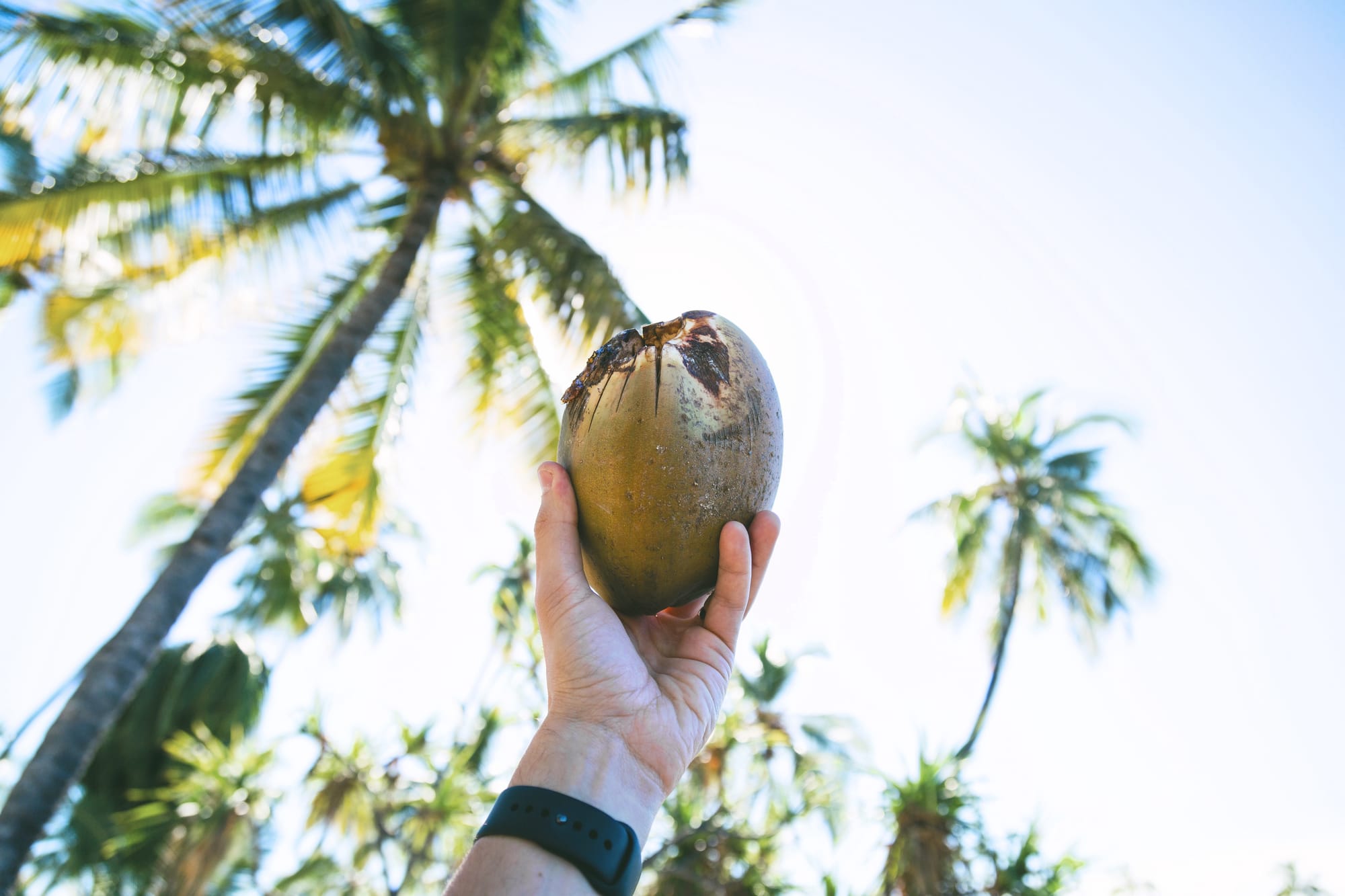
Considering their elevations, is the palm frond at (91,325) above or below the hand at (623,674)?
above

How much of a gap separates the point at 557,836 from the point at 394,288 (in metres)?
5.42

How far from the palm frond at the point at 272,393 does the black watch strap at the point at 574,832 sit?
6017 mm

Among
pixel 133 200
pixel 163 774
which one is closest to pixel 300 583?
pixel 163 774

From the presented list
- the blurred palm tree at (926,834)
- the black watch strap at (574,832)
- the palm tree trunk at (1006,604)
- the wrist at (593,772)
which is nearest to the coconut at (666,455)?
the wrist at (593,772)

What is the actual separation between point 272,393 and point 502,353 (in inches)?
71.4

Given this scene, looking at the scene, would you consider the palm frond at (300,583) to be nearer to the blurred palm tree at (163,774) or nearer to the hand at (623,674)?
the blurred palm tree at (163,774)

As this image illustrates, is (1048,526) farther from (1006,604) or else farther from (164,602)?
(164,602)

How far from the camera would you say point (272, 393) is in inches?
278

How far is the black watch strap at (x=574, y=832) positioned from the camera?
1.39m

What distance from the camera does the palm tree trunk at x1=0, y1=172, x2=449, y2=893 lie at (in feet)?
13.7

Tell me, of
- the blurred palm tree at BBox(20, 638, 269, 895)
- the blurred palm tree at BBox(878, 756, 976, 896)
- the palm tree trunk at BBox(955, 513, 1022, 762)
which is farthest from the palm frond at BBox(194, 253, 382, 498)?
the palm tree trunk at BBox(955, 513, 1022, 762)

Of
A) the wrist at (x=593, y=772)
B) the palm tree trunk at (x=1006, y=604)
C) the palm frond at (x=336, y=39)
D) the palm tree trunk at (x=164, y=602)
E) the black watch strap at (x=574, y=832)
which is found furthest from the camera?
the palm tree trunk at (x=1006, y=604)

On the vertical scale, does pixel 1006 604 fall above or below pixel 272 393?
above

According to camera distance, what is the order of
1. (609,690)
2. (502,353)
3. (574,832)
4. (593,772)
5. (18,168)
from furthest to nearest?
(502,353) → (18,168) → (609,690) → (593,772) → (574,832)
